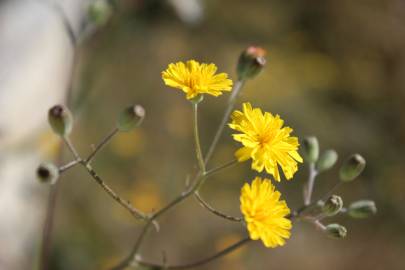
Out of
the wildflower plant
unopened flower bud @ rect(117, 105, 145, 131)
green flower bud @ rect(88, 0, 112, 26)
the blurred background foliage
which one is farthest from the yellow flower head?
the blurred background foliage

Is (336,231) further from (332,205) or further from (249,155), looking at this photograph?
(249,155)

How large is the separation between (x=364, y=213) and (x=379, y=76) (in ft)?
12.1

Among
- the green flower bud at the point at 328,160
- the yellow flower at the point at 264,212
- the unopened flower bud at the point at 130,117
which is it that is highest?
the unopened flower bud at the point at 130,117

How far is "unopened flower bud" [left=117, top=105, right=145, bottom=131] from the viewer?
1.69 m

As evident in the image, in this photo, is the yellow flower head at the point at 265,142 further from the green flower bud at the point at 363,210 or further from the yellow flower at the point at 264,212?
the green flower bud at the point at 363,210

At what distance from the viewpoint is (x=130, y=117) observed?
5.58ft

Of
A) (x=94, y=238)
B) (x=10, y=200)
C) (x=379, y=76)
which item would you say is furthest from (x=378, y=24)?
(x=10, y=200)

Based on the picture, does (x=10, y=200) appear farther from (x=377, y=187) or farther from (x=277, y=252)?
(x=377, y=187)

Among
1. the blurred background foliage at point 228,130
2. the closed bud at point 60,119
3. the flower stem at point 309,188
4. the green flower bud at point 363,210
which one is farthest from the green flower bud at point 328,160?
the blurred background foliage at point 228,130

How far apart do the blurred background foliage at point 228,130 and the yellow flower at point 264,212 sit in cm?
209

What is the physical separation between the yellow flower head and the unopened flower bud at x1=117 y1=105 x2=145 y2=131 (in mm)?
272

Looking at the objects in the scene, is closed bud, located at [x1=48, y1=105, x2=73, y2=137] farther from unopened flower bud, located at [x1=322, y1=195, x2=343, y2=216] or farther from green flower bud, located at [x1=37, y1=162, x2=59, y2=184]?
unopened flower bud, located at [x1=322, y1=195, x2=343, y2=216]

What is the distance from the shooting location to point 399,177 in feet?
15.4

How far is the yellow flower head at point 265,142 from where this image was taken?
1547 millimetres
